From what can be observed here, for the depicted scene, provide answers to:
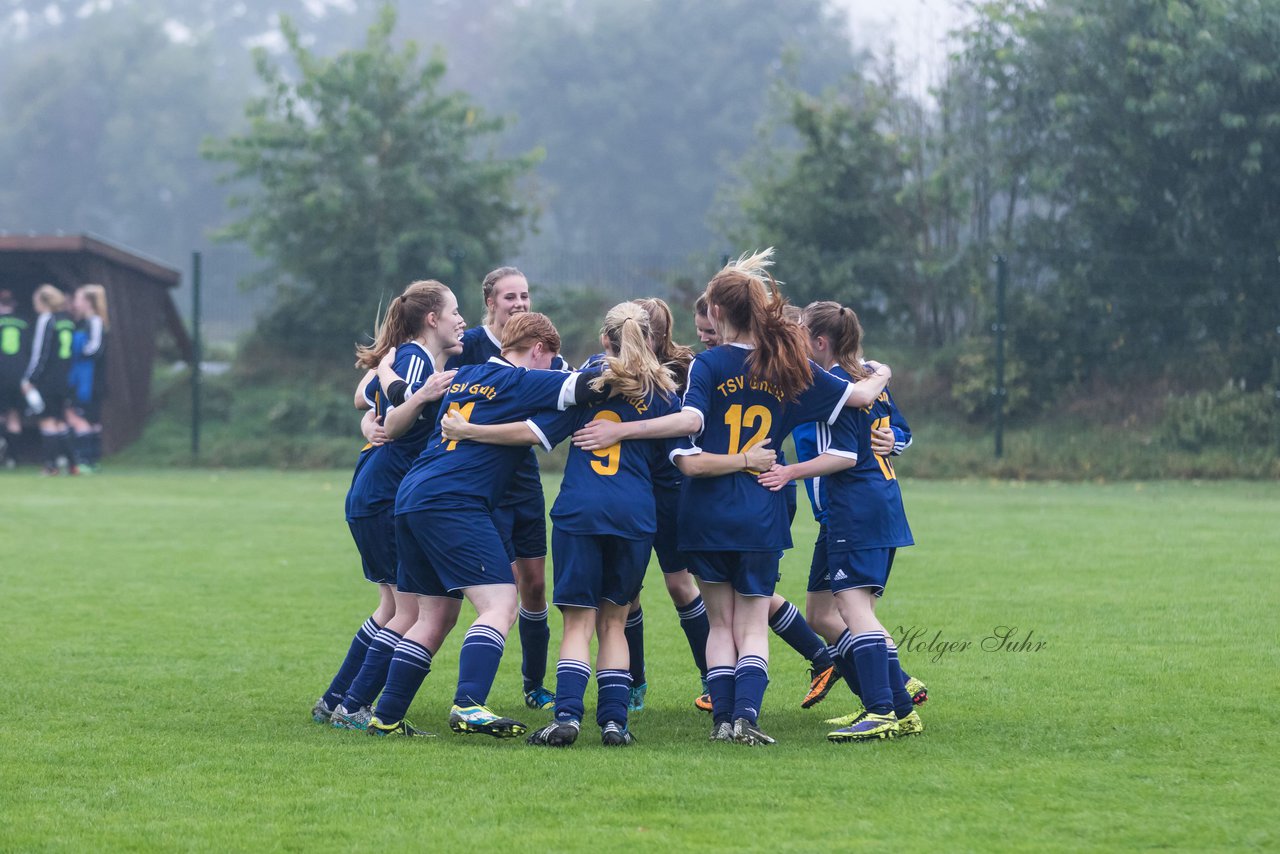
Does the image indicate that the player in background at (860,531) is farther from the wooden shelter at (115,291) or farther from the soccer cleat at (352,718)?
the wooden shelter at (115,291)

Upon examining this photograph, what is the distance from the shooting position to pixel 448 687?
271 inches

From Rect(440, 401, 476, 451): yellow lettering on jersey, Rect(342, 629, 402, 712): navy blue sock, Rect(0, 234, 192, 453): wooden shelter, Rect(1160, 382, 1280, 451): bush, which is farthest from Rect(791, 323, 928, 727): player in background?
Rect(0, 234, 192, 453): wooden shelter

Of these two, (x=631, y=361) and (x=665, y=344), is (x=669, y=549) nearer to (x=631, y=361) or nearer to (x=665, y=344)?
(x=665, y=344)

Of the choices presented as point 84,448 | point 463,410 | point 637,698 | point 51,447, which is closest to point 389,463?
point 463,410

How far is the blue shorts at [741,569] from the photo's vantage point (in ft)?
18.7

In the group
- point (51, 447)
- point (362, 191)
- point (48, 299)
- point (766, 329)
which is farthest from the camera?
point (362, 191)

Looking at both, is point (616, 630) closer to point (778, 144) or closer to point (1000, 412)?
point (1000, 412)

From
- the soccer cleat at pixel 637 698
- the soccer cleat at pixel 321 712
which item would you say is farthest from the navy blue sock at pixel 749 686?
the soccer cleat at pixel 321 712

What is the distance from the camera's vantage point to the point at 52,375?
19.5 m

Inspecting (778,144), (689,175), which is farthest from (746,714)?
(689,175)

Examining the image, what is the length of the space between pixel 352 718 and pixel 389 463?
1.01 metres

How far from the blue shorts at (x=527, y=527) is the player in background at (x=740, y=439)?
2.49 feet

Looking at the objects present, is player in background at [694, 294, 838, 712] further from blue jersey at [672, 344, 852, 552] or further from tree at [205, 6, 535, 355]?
tree at [205, 6, 535, 355]

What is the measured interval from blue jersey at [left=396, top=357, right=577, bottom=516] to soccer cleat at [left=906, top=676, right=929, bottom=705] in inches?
71.9
